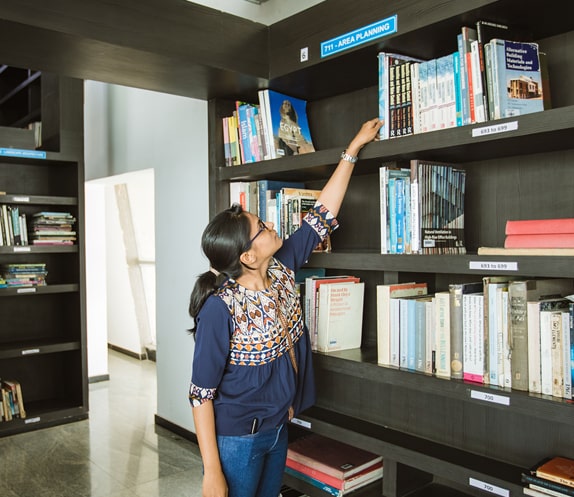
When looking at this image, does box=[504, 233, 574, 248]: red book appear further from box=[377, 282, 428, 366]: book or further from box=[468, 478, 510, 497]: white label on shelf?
box=[468, 478, 510, 497]: white label on shelf

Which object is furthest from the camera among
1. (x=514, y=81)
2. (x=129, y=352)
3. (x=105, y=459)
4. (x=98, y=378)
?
(x=129, y=352)

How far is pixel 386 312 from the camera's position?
2.06 m

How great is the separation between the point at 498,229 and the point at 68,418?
3680 mm

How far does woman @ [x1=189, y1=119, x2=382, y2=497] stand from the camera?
1.78m

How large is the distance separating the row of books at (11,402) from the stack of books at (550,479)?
3.71 metres

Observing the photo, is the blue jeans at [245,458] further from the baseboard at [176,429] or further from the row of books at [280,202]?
the baseboard at [176,429]

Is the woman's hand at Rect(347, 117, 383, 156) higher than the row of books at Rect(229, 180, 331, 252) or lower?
higher

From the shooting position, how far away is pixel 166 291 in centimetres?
407

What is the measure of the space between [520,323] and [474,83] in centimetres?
76

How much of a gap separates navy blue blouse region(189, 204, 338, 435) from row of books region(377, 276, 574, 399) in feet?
1.36

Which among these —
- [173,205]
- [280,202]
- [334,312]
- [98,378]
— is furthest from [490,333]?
[98,378]

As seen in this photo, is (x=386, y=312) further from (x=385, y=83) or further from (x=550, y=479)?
(x=385, y=83)

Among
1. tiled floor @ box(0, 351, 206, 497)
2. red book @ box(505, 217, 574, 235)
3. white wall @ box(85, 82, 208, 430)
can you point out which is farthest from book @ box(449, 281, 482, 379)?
white wall @ box(85, 82, 208, 430)

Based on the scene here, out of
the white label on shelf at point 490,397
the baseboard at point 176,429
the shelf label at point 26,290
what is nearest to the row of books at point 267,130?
the white label on shelf at point 490,397
